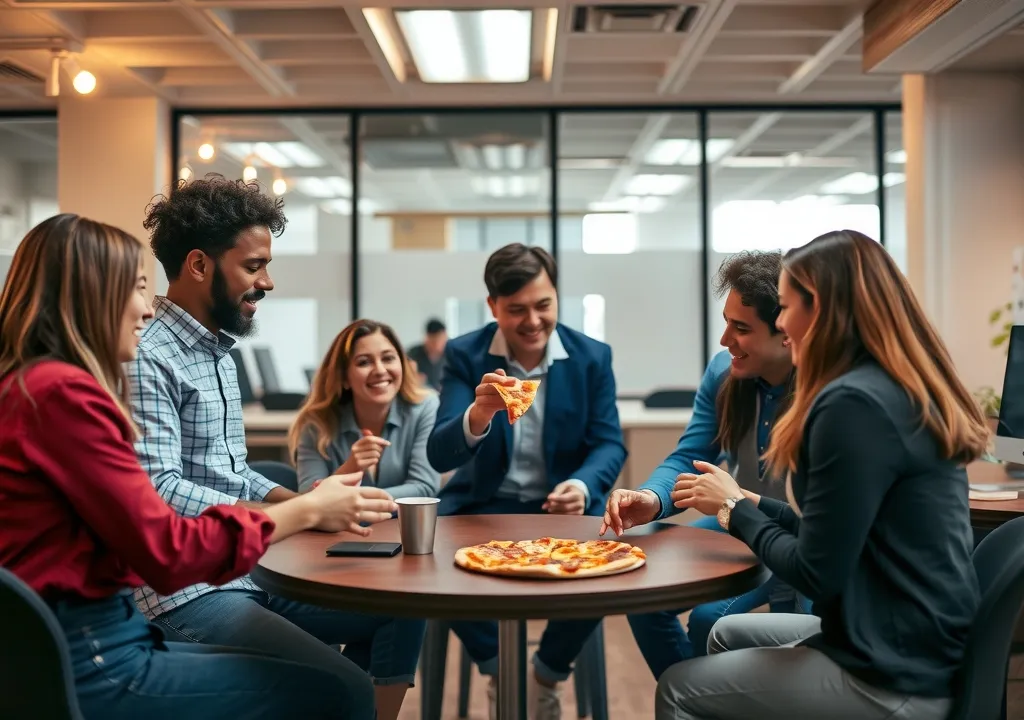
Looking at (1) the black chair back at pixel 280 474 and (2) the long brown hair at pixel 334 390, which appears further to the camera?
(2) the long brown hair at pixel 334 390

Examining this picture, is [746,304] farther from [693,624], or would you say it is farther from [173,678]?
[173,678]

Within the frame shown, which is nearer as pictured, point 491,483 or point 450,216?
point 491,483

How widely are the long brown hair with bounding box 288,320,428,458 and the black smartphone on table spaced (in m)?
1.17

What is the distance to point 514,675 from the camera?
6.48 ft

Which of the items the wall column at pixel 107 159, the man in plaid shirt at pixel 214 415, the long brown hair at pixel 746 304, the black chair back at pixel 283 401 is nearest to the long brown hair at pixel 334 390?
the man in plaid shirt at pixel 214 415

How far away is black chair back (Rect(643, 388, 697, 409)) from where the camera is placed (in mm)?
5930

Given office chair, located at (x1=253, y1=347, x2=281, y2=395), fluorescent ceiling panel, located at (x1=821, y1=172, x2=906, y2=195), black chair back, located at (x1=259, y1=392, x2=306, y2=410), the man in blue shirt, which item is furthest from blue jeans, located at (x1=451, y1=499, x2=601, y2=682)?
office chair, located at (x1=253, y1=347, x2=281, y2=395)

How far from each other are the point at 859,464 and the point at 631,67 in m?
4.57

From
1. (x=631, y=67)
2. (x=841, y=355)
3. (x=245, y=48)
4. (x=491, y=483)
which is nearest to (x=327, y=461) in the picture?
(x=491, y=483)

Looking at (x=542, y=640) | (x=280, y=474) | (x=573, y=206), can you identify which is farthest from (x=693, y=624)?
(x=573, y=206)

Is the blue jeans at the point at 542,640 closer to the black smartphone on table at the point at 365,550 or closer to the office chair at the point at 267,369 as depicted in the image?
the black smartphone on table at the point at 365,550

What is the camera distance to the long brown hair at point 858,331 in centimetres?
166

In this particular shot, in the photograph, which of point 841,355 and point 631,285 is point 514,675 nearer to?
point 841,355

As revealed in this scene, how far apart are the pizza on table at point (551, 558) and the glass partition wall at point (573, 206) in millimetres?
4904
